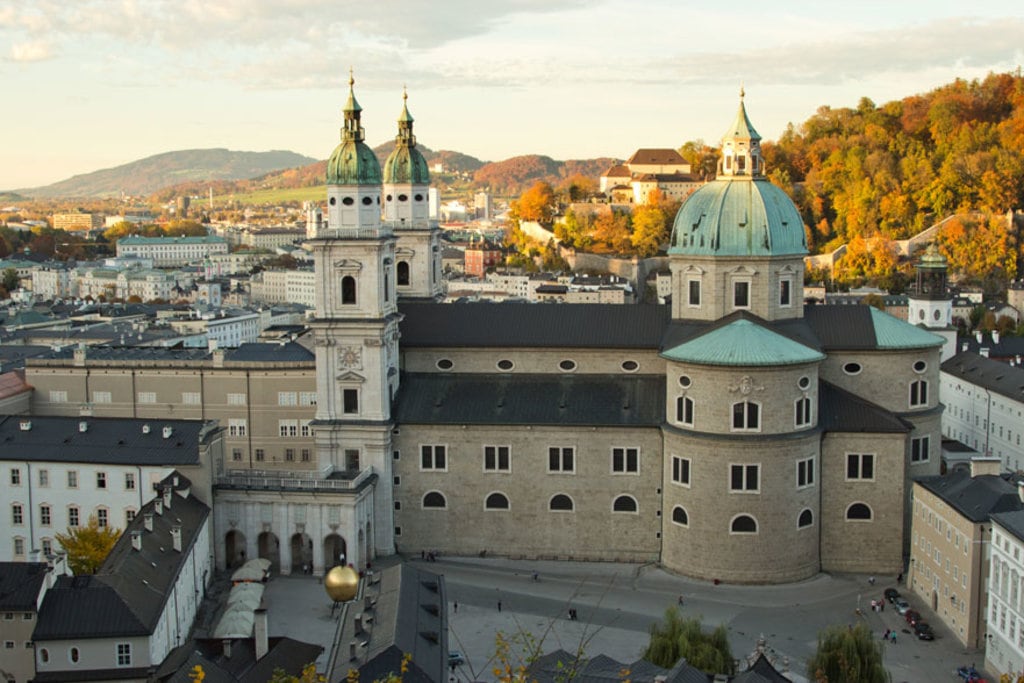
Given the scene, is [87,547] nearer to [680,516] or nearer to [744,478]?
[680,516]

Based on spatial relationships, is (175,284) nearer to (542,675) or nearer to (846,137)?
(846,137)

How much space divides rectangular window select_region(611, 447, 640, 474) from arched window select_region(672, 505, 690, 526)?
Result: 2.60 m

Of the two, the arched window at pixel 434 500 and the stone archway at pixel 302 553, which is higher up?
the arched window at pixel 434 500

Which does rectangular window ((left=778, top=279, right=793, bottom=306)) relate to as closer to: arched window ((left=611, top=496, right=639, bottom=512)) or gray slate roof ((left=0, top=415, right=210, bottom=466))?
arched window ((left=611, top=496, right=639, bottom=512))

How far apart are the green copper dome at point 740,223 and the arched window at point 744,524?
473 inches

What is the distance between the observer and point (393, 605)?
36.0 m

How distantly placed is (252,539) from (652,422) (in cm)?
1873

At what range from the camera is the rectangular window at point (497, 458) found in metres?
56.7

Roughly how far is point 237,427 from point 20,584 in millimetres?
31942

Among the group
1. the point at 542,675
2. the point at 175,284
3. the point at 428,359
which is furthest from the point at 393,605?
the point at 175,284

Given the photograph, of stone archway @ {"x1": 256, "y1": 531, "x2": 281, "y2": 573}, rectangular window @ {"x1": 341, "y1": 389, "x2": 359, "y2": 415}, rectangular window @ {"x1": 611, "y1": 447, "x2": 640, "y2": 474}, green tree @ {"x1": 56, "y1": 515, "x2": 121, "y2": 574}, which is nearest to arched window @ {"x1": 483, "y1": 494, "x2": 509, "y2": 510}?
rectangular window @ {"x1": 611, "y1": 447, "x2": 640, "y2": 474}

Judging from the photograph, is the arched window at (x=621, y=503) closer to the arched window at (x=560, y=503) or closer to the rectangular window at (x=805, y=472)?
the arched window at (x=560, y=503)

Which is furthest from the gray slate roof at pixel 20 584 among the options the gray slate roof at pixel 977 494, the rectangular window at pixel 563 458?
the gray slate roof at pixel 977 494

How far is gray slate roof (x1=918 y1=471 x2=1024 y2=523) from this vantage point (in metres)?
45.2
